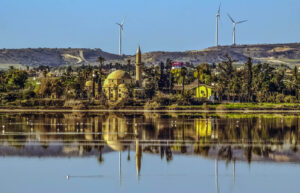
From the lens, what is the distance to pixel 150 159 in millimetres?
59875

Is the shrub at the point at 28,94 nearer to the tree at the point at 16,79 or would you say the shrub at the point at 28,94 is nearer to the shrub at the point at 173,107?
the tree at the point at 16,79

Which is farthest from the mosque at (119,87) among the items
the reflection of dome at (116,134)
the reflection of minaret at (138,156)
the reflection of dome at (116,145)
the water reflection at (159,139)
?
the reflection of minaret at (138,156)

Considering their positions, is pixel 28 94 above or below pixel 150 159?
above

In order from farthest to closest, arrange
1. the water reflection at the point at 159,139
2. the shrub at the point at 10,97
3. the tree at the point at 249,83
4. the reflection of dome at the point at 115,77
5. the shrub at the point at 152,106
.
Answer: the reflection of dome at the point at 115,77, the tree at the point at 249,83, the shrub at the point at 10,97, the shrub at the point at 152,106, the water reflection at the point at 159,139

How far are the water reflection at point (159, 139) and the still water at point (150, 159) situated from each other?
9 centimetres

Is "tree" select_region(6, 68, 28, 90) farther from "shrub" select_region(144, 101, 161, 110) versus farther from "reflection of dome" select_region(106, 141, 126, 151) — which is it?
"reflection of dome" select_region(106, 141, 126, 151)

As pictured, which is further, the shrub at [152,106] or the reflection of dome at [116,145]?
the shrub at [152,106]

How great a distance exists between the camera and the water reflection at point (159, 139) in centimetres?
6356

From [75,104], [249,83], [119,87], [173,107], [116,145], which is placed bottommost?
[116,145]

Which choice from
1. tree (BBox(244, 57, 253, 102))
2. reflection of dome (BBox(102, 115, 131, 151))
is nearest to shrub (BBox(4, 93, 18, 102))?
tree (BBox(244, 57, 253, 102))

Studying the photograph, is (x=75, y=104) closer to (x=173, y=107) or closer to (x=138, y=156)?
(x=173, y=107)

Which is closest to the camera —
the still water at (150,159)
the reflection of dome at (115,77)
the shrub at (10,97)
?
the still water at (150,159)

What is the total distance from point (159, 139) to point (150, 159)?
15865mm

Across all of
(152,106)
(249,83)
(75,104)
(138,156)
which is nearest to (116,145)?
(138,156)
